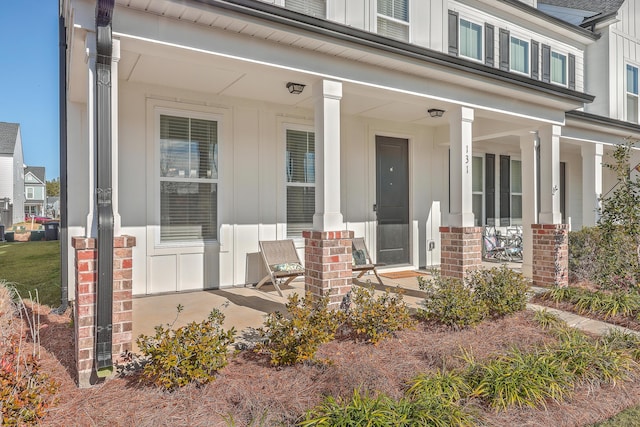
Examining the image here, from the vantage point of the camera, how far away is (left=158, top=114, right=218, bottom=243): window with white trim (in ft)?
19.7

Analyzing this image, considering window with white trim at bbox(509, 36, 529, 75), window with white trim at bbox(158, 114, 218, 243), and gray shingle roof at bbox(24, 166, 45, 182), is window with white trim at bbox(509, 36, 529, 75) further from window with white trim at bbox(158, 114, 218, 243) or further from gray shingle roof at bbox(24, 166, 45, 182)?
gray shingle roof at bbox(24, 166, 45, 182)

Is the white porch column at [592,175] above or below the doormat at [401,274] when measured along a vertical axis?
above

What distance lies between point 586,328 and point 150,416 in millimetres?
4716

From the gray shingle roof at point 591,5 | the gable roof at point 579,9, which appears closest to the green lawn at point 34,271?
the gable roof at point 579,9

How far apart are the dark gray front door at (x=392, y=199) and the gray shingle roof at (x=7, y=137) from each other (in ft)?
120

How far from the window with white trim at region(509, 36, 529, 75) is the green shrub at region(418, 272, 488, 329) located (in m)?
6.06

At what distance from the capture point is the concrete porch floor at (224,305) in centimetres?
454

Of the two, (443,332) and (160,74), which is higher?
(160,74)

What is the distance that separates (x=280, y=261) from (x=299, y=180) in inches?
60.3

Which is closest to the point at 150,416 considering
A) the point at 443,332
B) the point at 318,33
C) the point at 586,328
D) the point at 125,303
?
the point at 125,303

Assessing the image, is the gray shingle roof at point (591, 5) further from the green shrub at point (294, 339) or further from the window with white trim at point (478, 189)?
the green shrub at point (294, 339)

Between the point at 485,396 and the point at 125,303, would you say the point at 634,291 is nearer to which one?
the point at 485,396

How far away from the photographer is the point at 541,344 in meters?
4.01

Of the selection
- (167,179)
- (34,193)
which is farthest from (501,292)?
(34,193)
